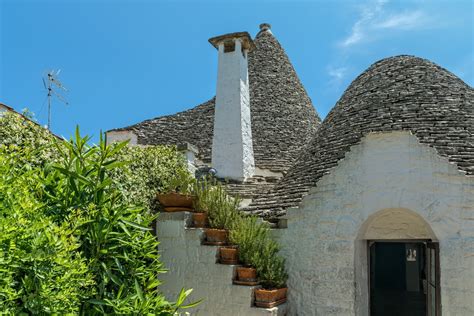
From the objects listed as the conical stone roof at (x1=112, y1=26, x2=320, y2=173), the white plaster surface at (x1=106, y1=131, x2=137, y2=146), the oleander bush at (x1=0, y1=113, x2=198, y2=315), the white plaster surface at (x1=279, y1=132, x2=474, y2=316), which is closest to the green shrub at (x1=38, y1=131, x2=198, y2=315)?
the oleander bush at (x1=0, y1=113, x2=198, y2=315)

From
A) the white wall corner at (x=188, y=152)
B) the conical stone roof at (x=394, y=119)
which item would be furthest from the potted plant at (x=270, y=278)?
the white wall corner at (x=188, y=152)

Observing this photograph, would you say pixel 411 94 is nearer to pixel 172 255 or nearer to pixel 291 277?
pixel 291 277

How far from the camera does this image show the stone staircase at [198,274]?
7.44 m

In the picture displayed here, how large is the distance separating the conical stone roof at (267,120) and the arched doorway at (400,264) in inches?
183

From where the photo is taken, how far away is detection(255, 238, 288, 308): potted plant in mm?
7398

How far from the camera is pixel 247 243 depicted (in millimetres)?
7777

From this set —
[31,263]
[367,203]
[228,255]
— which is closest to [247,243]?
[228,255]

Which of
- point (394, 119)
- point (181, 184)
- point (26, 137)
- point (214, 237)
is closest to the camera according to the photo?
point (26, 137)

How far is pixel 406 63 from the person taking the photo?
431 inches

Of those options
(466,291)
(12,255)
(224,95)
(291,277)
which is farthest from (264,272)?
(224,95)

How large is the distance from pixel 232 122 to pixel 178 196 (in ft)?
→ 16.1

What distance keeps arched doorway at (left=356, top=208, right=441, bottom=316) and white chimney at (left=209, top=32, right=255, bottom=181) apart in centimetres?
431

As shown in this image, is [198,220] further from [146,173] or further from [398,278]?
[398,278]

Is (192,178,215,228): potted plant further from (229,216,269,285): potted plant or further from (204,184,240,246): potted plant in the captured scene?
(229,216,269,285): potted plant
